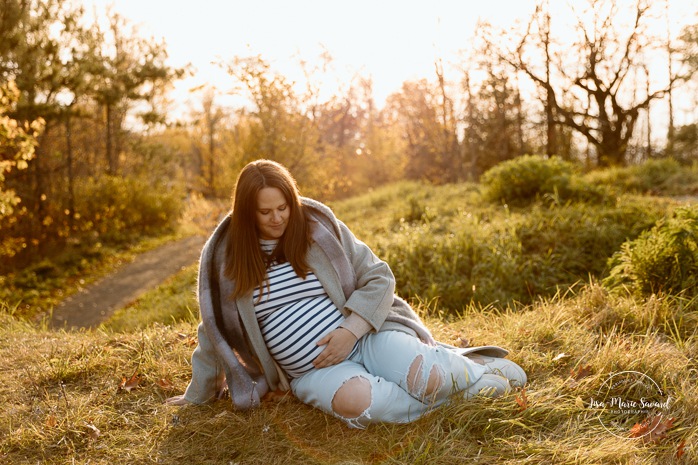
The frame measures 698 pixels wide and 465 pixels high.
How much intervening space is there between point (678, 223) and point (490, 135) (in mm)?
14304

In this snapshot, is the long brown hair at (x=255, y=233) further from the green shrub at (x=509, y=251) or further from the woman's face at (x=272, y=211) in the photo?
the green shrub at (x=509, y=251)

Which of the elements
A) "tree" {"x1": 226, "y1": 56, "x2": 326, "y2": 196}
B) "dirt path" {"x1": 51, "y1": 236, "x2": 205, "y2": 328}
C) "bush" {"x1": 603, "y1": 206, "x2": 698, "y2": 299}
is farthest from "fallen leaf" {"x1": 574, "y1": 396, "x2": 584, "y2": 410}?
"tree" {"x1": 226, "y1": 56, "x2": 326, "y2": 196}

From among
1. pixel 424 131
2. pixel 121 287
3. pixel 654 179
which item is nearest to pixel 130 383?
pixel 121 287

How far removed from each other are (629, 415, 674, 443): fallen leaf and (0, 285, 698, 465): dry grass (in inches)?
1.0

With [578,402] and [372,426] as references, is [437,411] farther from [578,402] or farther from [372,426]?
[578,402]

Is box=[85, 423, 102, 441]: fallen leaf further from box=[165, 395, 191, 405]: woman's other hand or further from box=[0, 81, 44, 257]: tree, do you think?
box=[0, 81, 44, 257]: tree

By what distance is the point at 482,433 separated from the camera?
2.62 metres

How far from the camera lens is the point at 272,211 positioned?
2807 mm

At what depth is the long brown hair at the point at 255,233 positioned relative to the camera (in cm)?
279

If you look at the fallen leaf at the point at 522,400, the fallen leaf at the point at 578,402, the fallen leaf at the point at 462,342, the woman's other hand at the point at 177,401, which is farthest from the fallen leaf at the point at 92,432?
the fallen leaf at the point at 578,402

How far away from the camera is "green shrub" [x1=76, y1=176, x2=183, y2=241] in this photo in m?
13.0

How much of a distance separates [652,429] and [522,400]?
1.84ft

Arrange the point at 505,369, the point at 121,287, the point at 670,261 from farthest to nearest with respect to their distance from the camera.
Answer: the point at 121,287, the point at 670,261, the point at 505,369

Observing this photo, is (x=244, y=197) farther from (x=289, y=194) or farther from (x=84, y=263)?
(x=84, y=263)
